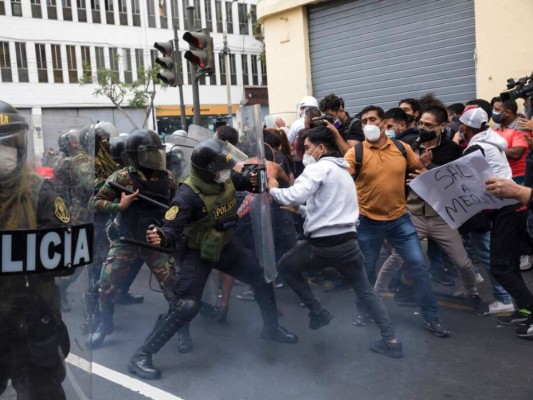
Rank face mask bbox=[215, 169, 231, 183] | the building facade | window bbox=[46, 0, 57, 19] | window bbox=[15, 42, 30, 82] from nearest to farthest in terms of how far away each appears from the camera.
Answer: face mask bbox=[215, 169, 231, 183], the building facade, window bbox=[15, 42, 30, 82], window bbox=[46, 0, 57, 19]

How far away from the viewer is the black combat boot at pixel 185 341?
15.6ft

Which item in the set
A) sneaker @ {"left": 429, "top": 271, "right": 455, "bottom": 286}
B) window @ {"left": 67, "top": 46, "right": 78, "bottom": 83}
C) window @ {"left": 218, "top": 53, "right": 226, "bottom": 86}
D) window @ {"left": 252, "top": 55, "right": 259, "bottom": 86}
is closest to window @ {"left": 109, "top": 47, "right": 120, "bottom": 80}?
window @ {"left": 67, "top": 46, "right": 78, "bottom": 83}

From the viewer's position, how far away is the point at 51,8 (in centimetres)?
3588

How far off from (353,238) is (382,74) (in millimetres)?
8230

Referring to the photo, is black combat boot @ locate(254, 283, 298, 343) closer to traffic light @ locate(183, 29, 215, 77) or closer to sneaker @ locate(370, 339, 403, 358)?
sneaker @ locate(370, 339, 403, 358)

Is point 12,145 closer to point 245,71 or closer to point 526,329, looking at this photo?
point 526,329

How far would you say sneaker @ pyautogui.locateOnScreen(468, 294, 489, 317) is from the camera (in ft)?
17.1

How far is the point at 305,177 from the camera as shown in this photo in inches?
173

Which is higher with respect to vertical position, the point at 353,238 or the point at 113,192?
the point at 113,192

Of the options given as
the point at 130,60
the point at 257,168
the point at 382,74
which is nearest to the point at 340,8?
the point at 382,74

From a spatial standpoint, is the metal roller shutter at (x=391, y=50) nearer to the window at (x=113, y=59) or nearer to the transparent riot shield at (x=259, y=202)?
the transparent riot shield at (x=259, y=202)

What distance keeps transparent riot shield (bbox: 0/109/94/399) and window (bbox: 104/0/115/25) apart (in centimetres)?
3808

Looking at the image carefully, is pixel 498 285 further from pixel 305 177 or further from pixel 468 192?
pixel 305 177

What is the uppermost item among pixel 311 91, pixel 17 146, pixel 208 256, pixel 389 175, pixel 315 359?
pixel 311 91
